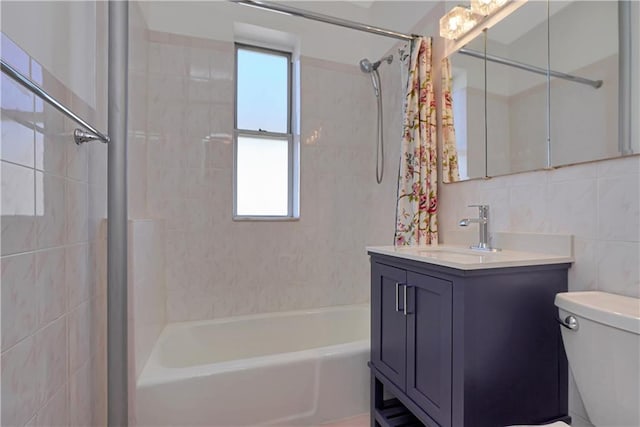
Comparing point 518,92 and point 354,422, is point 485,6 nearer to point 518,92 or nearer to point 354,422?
point 518,92

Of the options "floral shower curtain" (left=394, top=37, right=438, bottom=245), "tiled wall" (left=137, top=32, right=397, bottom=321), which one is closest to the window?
"tiled wall" (left=137, top=32, right=397, bottom=321)

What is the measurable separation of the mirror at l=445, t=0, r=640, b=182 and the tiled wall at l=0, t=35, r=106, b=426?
5.65 feet

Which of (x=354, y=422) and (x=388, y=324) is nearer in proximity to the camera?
(x=388, y=324)

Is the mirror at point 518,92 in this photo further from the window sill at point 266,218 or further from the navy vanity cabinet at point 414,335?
the window sill at point 266,218

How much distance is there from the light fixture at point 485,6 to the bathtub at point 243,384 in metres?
1.74

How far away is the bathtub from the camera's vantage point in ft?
4.53

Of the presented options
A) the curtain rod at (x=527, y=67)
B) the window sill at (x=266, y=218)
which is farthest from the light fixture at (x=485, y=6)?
the window sill at (x=266, y=218)

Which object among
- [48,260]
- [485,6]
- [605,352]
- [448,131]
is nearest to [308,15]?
[485,6]

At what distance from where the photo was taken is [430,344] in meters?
1.11

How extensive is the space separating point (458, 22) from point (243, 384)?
2052mm

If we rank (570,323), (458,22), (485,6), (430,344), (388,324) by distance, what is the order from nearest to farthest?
1. (570,323)
2. (430,344)
3. (388,324)
4. (485,6)
5. (458,22)

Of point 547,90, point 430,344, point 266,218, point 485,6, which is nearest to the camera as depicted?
point 430,344

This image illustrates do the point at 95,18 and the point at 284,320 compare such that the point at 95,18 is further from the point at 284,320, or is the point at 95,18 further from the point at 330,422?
the point at 330,422

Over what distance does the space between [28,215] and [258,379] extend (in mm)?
1110
